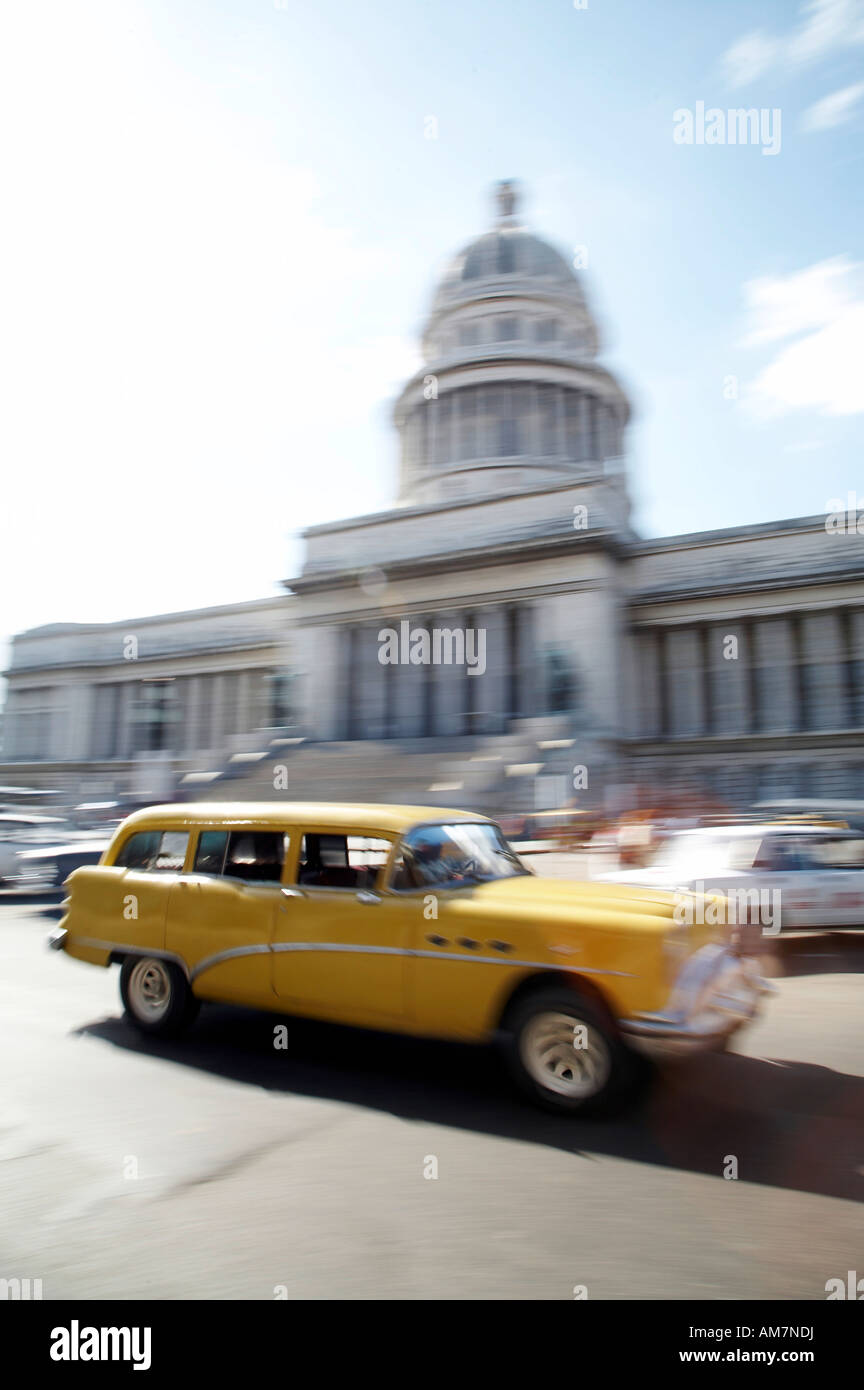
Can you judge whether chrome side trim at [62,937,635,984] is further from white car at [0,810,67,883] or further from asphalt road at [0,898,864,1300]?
white car at [0,810,67,883]

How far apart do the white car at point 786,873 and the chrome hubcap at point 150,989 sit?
559cm

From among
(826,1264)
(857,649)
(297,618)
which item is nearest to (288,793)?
(297,618)

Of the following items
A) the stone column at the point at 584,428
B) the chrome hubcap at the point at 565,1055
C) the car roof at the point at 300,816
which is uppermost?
the stone column at the point at 584,428

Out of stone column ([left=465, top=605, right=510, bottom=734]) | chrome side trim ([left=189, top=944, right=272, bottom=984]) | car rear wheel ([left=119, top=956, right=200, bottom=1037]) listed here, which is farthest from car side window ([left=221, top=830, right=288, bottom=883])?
stone column ([left=465, top=605, right=510, bottom=734])

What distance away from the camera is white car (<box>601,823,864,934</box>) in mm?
9953

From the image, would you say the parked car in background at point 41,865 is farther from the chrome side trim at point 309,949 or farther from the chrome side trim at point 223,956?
the chrome side trim at point 223,956

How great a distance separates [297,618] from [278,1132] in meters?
32.2

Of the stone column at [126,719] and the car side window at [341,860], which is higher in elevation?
the stone column at [126,719]

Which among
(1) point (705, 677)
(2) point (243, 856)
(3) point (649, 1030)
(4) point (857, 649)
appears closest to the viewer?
(3) point (649, 1030)

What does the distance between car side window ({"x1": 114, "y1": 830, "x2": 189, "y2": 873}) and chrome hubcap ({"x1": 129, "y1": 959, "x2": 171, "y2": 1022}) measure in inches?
27.8

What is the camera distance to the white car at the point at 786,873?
9.95 m

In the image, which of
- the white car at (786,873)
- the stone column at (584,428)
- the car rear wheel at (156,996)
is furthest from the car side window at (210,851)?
the stone column at (584,428)

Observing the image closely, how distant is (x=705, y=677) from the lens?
3166 centimetres
